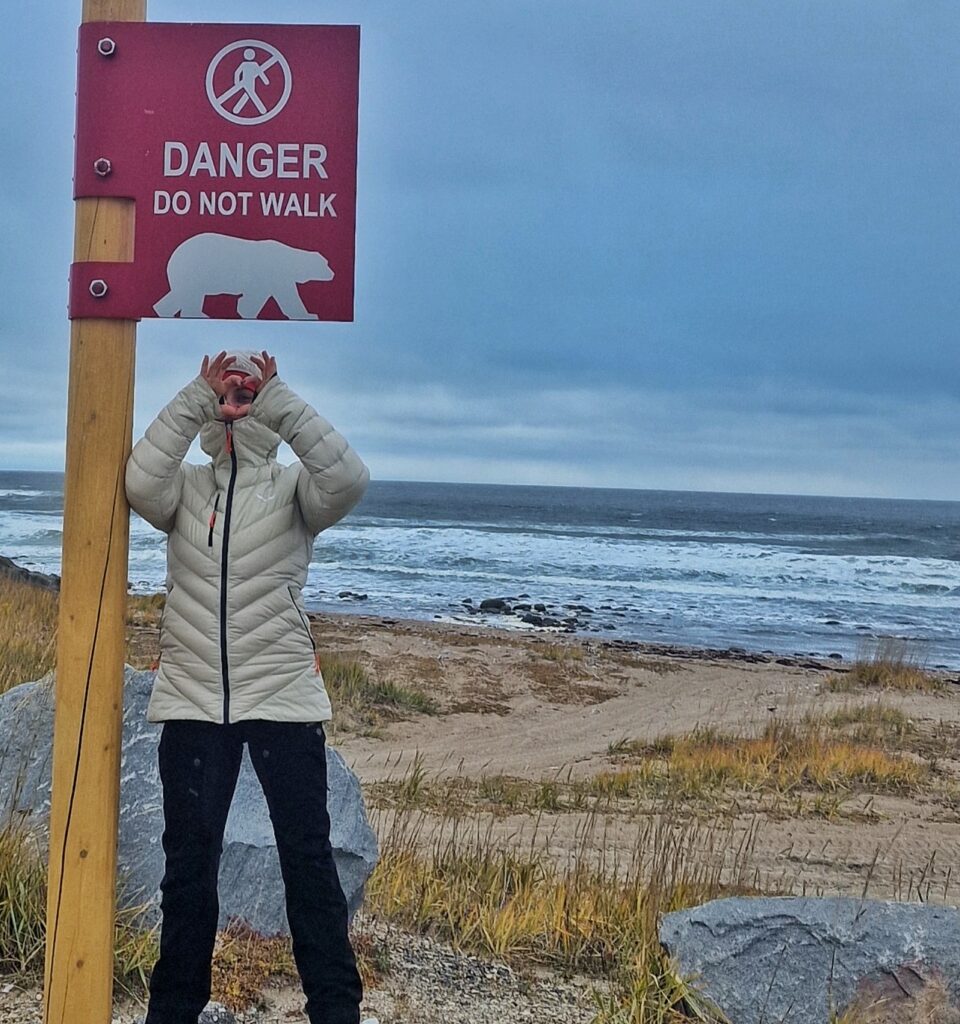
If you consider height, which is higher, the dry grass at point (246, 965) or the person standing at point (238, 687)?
the person standing at point (238, 687)

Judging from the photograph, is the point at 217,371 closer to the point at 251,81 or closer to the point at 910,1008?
the point at 251,81

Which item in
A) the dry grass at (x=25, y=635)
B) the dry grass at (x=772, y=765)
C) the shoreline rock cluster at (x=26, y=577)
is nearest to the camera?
the dry grass at (x=25, y=635)

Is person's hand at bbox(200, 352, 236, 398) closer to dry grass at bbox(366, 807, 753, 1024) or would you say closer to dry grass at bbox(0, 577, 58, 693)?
dry grass at bbox(366, 807, 753, 1024)

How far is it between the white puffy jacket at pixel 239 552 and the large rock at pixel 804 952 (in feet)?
5.06

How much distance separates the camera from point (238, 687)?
2477 mm

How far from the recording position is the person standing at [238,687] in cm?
249

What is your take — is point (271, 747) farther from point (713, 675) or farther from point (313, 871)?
point (713, 675)

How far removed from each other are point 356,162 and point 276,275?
0.31m

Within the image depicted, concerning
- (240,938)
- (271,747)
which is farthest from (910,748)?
(271,747)

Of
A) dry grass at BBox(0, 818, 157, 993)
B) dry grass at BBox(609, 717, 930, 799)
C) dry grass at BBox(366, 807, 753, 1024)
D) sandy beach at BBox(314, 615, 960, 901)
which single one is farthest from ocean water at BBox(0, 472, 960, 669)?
dry grass at BBox(0, 818, 157, 993)

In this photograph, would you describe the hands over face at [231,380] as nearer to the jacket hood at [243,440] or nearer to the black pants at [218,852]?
the jacket hood at [243,440]

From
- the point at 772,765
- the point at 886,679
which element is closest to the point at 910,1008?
the point at 772,765

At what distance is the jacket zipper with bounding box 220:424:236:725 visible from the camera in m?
2.47

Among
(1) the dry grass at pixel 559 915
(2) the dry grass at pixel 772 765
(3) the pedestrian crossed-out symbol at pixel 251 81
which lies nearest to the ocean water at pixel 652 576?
(2) the dry grass at pixel 772 765
